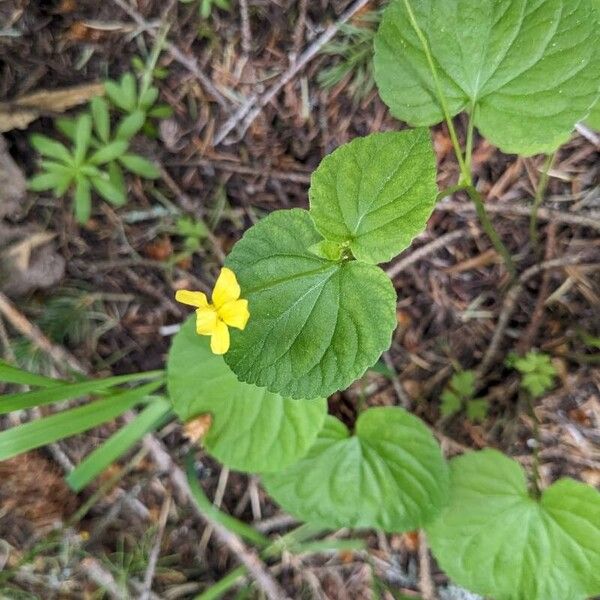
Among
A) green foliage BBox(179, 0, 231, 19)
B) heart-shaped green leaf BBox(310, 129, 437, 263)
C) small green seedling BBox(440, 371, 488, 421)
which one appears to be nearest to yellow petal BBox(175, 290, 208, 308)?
heart-shaped green leaf BBox(310, 129, 437, 263)

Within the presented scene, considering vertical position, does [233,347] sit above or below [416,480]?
above

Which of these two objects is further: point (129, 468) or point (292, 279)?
point (129, 468)

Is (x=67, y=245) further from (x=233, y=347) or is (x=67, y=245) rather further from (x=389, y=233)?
(x=389, y=233)

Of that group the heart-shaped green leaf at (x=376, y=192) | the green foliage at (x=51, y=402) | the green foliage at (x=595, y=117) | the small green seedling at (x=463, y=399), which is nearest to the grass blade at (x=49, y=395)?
the green foliage at (x=51, y=402)

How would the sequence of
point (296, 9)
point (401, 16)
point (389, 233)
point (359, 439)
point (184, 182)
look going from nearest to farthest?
point (389, 233) < point (401, 16) < point (359, 439) < point (296, 9) < point (184, 182)

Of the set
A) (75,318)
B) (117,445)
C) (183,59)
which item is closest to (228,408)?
(117,445)

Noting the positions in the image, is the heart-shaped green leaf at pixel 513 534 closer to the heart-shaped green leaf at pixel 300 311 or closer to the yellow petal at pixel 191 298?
the heart-shaped green leaf at pixel 300 311

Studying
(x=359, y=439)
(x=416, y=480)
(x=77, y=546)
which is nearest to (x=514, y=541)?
(x=416, y=480)

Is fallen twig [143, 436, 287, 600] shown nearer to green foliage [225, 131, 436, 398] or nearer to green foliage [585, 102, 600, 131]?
green foliage [225, 131, 436, 398]
